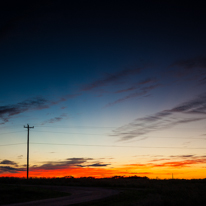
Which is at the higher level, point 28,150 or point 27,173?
point 28,150

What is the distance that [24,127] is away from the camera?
50.4 metres
